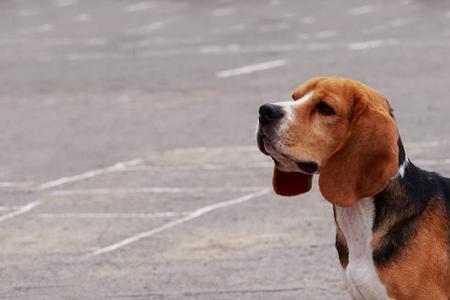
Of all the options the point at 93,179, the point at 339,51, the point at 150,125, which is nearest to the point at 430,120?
the point at 150,125

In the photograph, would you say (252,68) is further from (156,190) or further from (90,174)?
(156,190)

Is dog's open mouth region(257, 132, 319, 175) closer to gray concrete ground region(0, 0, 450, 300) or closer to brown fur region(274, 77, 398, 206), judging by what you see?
brown fur region(274, 77, 398, 206)

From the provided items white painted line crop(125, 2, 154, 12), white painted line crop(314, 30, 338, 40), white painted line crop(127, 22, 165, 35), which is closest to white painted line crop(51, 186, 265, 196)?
white painted line crop(314, 30, 338, 40)

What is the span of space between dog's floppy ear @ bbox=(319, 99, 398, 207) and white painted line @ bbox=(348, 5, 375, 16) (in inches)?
877

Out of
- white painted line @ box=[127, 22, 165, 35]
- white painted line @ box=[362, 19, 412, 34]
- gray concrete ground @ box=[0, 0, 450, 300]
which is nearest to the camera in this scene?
gray concrete ground @ box=[0, 0, 450, 300]

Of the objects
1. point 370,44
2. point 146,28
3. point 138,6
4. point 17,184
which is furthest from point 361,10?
point 17,184

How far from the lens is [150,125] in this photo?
60.9 feet

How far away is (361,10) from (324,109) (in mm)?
22957

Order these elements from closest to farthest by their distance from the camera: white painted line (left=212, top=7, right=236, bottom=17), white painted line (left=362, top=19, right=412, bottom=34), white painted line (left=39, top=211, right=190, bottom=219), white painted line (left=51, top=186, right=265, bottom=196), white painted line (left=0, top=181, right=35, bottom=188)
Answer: white painted line (left=39, top=211, right=190, bottom=219)
white painted line (left=51, top=186, right=265, bottom=196)
white painted line (left=0, top=181, right=35, bottom=188)
white painted line (left=362, top=19, right=412, bottom=34)
white painted line (left=212, top=7, right=236, bottom=17)

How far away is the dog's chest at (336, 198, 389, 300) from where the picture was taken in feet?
27.4

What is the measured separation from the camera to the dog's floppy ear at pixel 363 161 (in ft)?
26.6

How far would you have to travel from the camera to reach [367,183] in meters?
Result: 8.22

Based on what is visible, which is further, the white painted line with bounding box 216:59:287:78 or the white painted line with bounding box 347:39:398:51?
the white painted line with bounding box 347:39:398:51

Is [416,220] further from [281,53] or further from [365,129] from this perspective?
[281,53]
